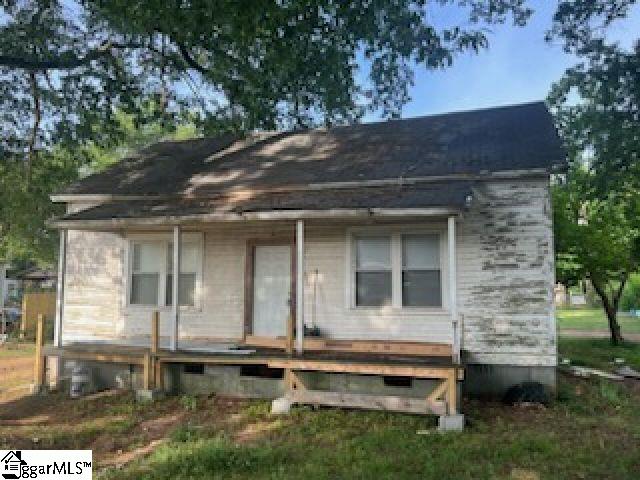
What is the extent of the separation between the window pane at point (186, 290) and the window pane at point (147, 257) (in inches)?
21.7

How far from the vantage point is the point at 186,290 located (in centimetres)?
1192

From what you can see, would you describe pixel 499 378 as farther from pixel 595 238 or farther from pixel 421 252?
pixel 595 238

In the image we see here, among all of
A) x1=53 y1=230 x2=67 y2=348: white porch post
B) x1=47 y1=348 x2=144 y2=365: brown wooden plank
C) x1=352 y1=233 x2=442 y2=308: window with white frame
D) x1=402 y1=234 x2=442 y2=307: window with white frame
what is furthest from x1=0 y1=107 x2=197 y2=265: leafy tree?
x1=402 y1=234 x2=442 y2=307: window with white frame

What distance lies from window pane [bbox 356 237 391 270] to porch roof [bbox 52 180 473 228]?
0.98m

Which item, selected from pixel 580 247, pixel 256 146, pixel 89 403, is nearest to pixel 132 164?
pixel 256 146

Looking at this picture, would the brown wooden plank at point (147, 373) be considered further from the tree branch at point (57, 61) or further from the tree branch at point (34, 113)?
the tree branch at point (34, 113)

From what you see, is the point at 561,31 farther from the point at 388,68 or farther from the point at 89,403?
the point at 89,403

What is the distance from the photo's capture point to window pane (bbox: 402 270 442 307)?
1004 centimetres

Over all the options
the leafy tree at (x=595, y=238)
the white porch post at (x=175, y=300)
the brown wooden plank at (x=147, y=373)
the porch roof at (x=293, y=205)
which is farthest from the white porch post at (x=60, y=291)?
the leafy tree at (x=595, y=238)

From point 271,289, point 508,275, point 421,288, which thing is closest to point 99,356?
point 271,289

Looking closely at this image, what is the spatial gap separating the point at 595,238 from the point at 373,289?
10867 millimetres

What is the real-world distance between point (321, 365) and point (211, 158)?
771 cm

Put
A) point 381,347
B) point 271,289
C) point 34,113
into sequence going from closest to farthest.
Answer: point 381,347, point 271,289, point 34,113

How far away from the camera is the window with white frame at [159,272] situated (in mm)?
11914
